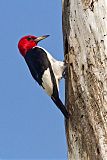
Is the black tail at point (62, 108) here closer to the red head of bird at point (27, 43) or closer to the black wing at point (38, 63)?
the black wing at point (38, 63)

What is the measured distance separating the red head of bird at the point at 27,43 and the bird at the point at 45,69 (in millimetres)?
30

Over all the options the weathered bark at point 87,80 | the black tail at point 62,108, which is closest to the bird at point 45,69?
the black tail at point 62,108

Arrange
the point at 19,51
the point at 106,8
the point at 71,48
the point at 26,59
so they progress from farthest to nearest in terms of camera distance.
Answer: the point at 19,51, the point at 26,59, the point at 71,48, the point at 106,8

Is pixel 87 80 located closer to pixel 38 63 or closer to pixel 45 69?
pixel 45 69

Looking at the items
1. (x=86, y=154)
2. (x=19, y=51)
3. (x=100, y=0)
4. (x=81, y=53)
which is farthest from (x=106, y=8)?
(x=19, y=51)

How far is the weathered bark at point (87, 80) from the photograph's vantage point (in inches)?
124

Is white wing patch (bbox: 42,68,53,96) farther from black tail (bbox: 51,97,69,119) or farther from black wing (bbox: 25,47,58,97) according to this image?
black tail (bbox: 51,97,69,119)

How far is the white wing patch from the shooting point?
12.9 ft

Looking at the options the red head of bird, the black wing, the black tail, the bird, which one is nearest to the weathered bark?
the black tail

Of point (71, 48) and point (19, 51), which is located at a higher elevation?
point (19, 51)

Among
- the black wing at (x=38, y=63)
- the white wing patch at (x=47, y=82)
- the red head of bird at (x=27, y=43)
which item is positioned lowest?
the white wing patch at (x=47, y=82)

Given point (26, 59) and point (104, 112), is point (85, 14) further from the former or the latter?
point (26, 59)

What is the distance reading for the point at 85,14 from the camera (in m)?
3.47

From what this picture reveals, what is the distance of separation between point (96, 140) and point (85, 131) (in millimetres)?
165
